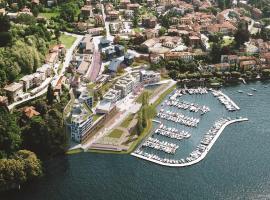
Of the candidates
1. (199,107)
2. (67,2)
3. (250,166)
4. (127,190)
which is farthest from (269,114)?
(67,2)

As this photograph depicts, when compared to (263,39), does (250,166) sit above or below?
below

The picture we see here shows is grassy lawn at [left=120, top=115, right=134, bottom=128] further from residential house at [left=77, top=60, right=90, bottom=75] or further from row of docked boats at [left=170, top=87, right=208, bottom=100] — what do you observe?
residential house at [left=77, top=60, right=90, bottom=75]

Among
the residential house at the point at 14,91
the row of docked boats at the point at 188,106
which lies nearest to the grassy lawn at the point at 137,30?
the row of docked boats at the point at 188,106

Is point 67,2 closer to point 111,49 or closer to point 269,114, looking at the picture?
point 111,49

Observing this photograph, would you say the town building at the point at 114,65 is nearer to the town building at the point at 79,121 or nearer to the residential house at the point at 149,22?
the town building at the point at 79,121

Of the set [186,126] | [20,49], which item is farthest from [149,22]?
[186,126]

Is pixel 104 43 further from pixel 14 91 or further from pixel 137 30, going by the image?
pixel 14 91
